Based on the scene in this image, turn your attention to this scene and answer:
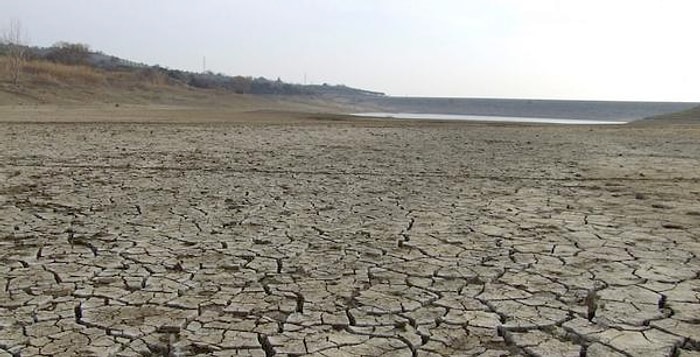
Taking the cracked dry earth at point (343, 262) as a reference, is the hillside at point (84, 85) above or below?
above

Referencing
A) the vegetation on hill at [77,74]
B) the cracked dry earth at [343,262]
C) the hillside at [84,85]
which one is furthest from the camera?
the vegetation on hill at [77,74]

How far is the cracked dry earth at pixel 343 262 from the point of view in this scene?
2.84 meters

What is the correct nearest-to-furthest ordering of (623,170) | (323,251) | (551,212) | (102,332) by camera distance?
(102,332), (323,251), (551,212), (623,170)

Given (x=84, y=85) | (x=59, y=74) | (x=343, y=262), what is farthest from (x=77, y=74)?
(x=343, y=262)

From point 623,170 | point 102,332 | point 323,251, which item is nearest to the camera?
point 102,332

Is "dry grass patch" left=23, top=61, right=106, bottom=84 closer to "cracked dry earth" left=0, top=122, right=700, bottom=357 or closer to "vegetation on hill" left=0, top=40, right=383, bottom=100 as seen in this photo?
"vegetation on hill" left=0, top=40, right=383, bottom=100

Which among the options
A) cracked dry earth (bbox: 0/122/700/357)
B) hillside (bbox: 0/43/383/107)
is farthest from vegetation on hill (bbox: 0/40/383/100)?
cracked dry earth (bbox: 0/122/700/357)

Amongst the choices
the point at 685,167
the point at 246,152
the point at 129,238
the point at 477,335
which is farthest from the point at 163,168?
the point at 685,167

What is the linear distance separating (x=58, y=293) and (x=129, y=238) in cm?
126

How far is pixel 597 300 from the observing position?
3348 mm

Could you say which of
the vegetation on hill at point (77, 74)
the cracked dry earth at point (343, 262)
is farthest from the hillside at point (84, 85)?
the cracked dry earth at point (343, 262)

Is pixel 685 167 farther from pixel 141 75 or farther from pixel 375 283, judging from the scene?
pixel 141 75

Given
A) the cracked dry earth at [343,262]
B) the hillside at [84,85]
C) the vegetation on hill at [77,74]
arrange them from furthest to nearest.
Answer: the vegetation on hill at [77,74] → the hillside at [84,85] → the cracked dry earth at [343,262]

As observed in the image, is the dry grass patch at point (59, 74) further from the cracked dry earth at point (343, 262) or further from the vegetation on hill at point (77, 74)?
the cracked dry earth at point (343, 262)
